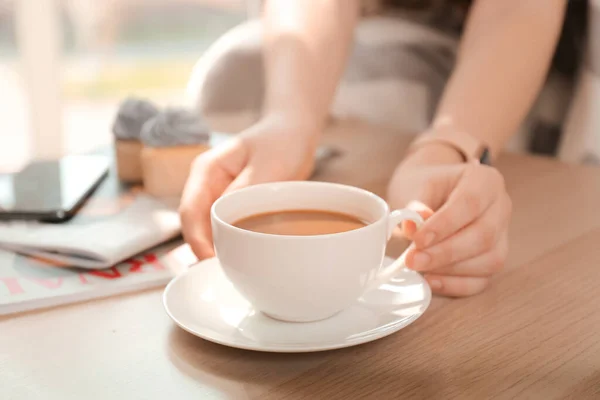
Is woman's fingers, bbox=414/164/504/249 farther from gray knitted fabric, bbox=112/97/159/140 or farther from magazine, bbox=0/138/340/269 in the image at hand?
gray knitted fabric, bbox=112/97/159/140

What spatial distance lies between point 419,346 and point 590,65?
0.76m

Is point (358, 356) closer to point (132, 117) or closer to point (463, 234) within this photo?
point (463, 234)

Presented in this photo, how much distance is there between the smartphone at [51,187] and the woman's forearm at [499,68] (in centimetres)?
43

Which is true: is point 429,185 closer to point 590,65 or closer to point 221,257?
point 221,257

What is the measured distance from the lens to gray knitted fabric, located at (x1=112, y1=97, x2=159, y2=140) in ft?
2.95

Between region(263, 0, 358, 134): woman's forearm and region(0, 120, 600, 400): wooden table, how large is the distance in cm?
38

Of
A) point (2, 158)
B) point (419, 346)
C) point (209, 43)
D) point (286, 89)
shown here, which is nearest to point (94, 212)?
point (286, 89)

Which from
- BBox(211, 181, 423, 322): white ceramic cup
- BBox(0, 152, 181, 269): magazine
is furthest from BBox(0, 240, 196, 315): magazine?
BBox(211, 181, 423, 322): white ceramic cup

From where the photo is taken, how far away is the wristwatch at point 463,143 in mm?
762

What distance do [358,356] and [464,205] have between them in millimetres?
175

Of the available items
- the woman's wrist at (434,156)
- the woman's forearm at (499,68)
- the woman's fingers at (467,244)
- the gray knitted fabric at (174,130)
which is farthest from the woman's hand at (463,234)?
the gray knitted fabric at (174,130)

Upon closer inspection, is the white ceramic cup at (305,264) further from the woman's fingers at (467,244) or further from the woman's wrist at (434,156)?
the woman's wrist at (434,156)

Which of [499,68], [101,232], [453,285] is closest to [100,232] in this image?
[101,232]

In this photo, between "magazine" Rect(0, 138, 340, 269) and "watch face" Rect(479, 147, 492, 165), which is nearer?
"magazine" Rect(0, 138, 340, 269)
